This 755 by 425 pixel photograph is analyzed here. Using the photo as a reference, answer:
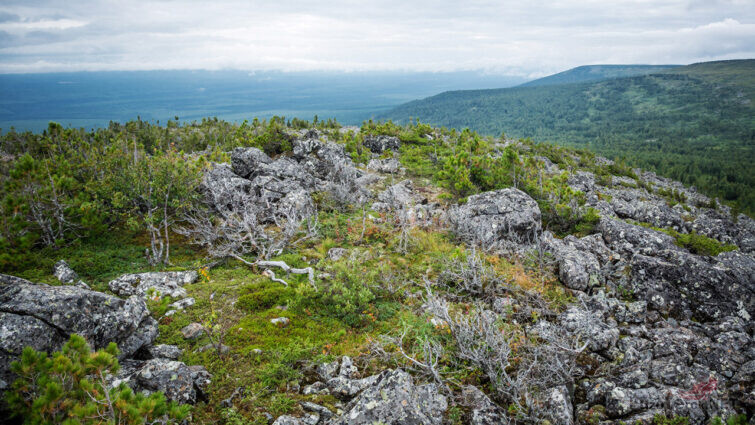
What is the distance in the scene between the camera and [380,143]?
27.0 meters

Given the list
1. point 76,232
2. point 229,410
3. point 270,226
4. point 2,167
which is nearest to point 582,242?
point 229,410

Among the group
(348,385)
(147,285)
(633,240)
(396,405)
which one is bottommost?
(348,385)

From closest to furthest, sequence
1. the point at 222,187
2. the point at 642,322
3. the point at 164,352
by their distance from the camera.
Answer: the point at 164,352 < the point at 642,322 < the point at 222,187

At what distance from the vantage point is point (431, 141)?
28922 mm

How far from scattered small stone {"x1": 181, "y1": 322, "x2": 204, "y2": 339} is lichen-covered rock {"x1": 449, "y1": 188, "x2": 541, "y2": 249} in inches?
306

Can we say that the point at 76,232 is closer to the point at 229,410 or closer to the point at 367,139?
the point at 229,410

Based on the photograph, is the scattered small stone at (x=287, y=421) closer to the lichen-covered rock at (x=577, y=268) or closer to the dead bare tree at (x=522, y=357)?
the dead bare tree at (x=522, y=357)

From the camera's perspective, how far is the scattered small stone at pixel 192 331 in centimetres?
661

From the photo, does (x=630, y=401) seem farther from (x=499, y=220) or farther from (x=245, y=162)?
(x=245, y=162)

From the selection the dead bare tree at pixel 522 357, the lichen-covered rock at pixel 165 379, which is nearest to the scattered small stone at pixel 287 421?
the lichen-covered rock at pixel 165 379

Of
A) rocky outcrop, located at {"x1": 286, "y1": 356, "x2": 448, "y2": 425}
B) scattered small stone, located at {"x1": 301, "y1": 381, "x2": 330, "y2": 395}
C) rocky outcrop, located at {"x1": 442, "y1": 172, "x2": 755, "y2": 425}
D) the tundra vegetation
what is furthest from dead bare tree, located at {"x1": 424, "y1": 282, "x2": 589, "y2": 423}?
scattered small stone, located at {"x1": 301, "y1": 381, "x2": 330, "y2": 395}

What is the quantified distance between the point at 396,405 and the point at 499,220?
26.9ft

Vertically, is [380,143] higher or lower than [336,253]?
higher

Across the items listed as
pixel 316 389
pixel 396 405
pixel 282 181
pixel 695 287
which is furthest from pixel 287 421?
pixel 282 181
